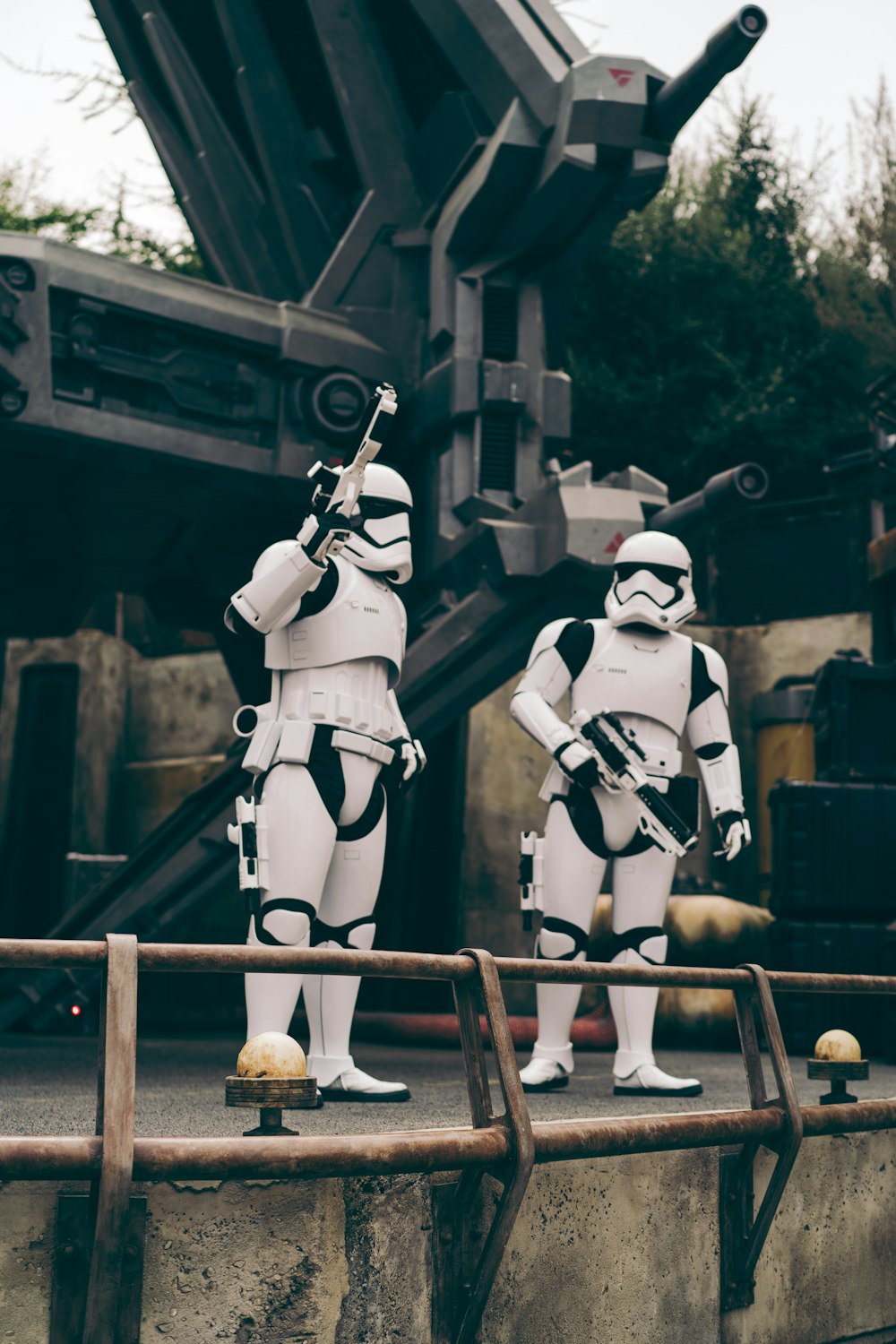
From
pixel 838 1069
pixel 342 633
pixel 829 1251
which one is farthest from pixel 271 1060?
pixel 342 633

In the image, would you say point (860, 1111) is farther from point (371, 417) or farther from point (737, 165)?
point (737, 165)

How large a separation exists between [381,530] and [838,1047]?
2195 mm

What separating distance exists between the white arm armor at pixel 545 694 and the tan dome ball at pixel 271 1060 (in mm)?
2545

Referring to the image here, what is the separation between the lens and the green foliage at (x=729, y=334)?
18.7m

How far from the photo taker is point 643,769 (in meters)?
5.35

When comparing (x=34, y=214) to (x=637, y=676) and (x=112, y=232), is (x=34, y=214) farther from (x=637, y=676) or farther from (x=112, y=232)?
(x=637, y=676)

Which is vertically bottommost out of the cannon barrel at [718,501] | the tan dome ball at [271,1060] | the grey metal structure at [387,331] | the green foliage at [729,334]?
the tan dome ball at [271,1060]

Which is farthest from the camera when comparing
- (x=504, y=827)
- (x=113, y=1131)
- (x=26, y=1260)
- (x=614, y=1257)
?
(x=504, y=827)

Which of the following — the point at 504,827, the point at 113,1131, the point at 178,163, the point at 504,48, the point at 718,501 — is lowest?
the point at 113,1131

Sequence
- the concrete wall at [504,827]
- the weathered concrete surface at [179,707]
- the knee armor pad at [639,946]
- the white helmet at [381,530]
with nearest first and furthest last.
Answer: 1. the white helmet at [381,530]
2. the knee armor pad at [639,946]
3. the concrete wall at [504,827]
4. the weathered concrete surface at [179,707]

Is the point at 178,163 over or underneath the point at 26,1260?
over

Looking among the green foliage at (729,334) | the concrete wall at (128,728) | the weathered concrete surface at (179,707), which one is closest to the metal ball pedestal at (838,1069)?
the concrete wall at (128,728)

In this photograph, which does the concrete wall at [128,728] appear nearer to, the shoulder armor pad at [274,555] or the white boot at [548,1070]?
the white boot at [548,1070]

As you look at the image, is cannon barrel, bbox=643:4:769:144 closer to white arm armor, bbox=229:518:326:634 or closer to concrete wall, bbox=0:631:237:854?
white arm armor, bbox=229:518:326:634
